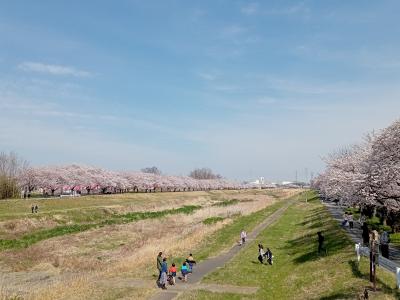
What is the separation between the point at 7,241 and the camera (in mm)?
48000

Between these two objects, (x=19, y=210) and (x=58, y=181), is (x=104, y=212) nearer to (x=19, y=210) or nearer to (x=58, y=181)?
(x=19, y=210)

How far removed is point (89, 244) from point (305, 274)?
1106 inches

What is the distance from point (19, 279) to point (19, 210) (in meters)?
36.4

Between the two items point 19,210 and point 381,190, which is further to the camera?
point 19,210

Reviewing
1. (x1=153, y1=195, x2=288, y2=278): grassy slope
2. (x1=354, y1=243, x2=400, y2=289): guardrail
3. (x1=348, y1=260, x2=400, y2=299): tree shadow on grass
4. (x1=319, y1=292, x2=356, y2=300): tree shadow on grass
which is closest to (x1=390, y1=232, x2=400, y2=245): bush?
(x1=354, y1=243, x2=400, y2=289): guardrail

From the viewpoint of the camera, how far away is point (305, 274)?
1134 inches

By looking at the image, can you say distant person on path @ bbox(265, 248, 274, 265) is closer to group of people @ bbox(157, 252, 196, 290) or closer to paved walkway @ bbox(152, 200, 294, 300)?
paved walkway @ bbox(152, 200, 294, 300)

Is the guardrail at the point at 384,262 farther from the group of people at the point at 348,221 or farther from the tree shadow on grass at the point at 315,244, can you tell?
Answer: the group of people at the point at 348,221

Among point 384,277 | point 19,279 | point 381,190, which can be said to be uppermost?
point 381,190

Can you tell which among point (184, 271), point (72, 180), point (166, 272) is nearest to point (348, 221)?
point (184, 271)

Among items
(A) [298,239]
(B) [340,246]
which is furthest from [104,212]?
(B) [340,246]

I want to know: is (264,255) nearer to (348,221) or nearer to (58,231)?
(348,221)

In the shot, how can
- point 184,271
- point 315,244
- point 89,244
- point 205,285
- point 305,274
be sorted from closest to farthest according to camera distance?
point 205,285
point 184,271
point 305,274
point 315,244
point 89,244

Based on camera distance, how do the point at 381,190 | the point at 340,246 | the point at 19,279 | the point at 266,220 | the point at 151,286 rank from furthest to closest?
the point at 266,220 < the point at 340,246 < the point at 19,279 < the point at 381,190 < the point at 151,286
